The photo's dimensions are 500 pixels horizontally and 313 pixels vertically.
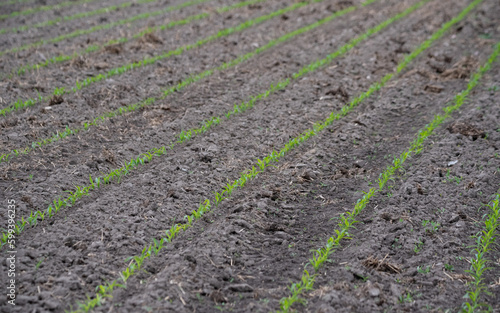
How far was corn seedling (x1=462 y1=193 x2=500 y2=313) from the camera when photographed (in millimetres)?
4191

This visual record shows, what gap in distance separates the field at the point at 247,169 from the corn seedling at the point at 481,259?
2cm

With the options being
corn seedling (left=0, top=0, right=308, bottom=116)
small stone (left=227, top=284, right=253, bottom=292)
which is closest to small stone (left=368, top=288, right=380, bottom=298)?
small stone (left=227, top=284, right=253, bottom=292)

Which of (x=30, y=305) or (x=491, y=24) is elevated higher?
(x=30, y=305)

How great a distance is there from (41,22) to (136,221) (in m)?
8.01

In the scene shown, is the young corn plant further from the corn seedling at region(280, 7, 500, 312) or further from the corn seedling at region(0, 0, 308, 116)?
the corn seedling at region(0, 0, 308, 116)

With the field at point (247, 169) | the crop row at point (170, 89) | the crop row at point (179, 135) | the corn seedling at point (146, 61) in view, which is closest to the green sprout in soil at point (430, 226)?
the field at point (247, 169)

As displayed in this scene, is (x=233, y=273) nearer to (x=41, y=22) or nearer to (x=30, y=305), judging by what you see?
(x=30, y=305)

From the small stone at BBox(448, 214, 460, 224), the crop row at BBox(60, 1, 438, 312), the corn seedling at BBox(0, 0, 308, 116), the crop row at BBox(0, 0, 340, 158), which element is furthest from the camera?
the corn seedling at BBox(0, 0, 308, 116)

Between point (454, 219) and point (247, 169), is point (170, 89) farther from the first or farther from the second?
point (454, 219)

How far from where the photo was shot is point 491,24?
451 inches

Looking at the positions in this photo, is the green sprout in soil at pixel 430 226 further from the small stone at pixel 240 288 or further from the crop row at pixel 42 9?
the crop row at pixel 42 9

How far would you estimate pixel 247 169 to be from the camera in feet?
19.9

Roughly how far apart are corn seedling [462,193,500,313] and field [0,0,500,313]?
21 mm

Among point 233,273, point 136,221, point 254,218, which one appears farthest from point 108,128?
point 233,273
